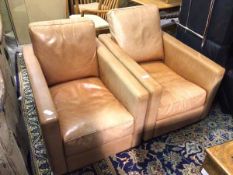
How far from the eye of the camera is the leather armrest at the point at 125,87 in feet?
4.47

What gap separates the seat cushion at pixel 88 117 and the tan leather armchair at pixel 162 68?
0.73 ft

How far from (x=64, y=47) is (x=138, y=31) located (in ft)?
2.10

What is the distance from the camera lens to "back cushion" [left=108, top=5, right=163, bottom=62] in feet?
5.92

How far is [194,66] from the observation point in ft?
5.84

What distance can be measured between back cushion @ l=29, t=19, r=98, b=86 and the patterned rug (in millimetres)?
513

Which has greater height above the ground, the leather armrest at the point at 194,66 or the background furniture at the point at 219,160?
the leather armrest at the point at 194,66

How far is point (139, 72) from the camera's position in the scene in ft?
4.93

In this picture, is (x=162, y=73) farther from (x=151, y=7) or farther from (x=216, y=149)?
(x=216, y=149)

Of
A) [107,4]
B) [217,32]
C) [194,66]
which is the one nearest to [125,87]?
[194,66]

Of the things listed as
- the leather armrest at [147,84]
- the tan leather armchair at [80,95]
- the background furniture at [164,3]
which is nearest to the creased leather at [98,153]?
the tan leather armchair at [80,95]

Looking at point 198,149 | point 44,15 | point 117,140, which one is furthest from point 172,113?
point 44,15

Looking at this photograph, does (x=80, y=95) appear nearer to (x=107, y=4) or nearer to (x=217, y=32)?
(x=217, y=32)

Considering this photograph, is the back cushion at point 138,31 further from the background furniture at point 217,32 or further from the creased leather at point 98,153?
the creased leather at point 98,153

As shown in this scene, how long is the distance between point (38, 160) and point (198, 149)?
1.18 metres
